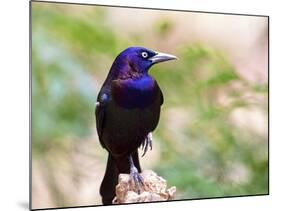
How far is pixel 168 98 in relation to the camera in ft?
7.73

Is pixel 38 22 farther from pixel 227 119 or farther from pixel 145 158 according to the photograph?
pixel 227 119

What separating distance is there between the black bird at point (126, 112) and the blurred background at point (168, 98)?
3cm

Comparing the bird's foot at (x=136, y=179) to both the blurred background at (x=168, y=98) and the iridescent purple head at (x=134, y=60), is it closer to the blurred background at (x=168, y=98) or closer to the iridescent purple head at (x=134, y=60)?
the blurred background at (x=168, y=98)

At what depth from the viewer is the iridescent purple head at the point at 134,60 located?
227 cm

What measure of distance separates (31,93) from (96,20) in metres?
0.45

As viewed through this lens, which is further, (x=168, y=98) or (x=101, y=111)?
(x=168, y=98)

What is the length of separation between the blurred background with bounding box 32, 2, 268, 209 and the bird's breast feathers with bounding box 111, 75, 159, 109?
2.7 inches

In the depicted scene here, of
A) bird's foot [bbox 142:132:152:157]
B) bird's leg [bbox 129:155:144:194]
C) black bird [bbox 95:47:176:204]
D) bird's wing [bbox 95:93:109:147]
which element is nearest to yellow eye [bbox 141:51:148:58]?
black bird [bbox 95:47:176:204]

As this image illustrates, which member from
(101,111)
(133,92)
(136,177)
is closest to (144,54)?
(133,92)

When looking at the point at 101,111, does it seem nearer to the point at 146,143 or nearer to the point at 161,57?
the point at 146,143

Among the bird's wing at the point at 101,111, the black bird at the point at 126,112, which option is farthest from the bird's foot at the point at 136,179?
the bird's wing at the point at 101,111

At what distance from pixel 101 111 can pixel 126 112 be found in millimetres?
117

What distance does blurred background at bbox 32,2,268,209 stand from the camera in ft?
7.11

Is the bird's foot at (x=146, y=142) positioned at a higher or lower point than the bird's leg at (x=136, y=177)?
higher
